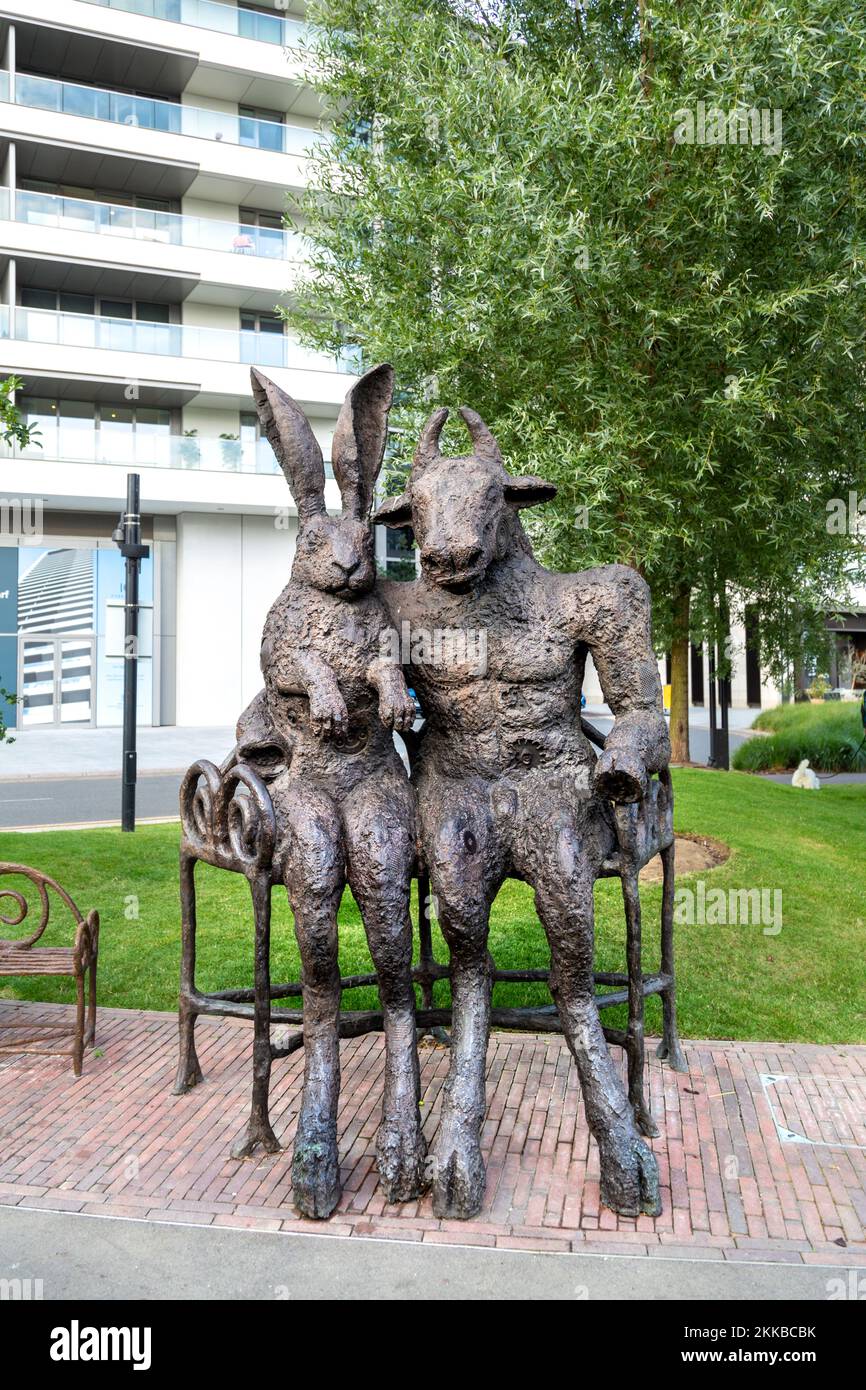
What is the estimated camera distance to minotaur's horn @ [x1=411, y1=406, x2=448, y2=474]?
13.1 feet

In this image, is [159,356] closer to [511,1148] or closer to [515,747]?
[515,747]

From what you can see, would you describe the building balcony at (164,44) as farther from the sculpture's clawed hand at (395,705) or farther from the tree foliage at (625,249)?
the sculpture's clawed hand at (395,705)

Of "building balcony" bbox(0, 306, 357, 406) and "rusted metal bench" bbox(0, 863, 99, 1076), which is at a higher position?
"building balcony" bbox(0, 306, 357, 406)

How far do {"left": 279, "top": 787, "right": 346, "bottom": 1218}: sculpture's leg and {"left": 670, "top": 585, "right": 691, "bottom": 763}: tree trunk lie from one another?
779cm

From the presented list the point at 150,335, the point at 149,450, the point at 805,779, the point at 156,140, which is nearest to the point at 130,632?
the point at 805,779

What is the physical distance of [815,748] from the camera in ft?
59.9

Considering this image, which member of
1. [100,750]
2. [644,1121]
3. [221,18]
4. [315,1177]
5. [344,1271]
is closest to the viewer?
[344,1271]

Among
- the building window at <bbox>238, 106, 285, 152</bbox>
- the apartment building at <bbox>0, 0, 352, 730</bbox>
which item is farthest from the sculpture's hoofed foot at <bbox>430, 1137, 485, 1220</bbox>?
the building window at <bbox>238, 106, 285, 152</bbox>

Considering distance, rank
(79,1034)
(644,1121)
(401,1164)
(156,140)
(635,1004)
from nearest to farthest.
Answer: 1. (401,1164)
2. (635,1004)
3. (644,1121)
4. (79,1034)
5. (156,140)

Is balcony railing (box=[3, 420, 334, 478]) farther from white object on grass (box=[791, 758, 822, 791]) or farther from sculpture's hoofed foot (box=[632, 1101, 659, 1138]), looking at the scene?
sculpture's hoofed foot (box=[632, 1101, 659, 1138])

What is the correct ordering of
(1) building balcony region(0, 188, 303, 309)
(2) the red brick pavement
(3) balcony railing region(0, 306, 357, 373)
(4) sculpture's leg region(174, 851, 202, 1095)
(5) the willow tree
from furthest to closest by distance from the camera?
(3) balcony railing region(0, 306, 357, 373) → (1) building balcony region(0, 188, 303, 309) → (5) the willow tree → (4) sculpture's leg region(174, 851, 202, 1095) → (2) the red brick pavement

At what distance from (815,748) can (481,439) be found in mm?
15755

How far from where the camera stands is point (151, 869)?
866 cm

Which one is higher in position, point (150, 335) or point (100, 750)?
point (150, 335)
